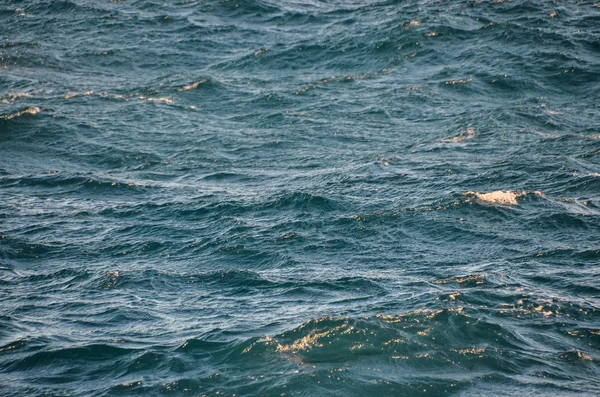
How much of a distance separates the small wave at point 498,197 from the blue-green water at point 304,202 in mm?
100

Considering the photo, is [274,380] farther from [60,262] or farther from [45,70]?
[45,70]

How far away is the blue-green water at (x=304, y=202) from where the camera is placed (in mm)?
12438

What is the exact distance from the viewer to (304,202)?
1909cm

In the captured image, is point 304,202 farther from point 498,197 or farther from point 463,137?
point 463,137

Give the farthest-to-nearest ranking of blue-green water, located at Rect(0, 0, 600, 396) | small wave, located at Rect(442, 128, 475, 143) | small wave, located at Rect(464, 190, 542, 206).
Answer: small wave, located at Rect(442, 128, 475, 143), small wave, located at Rect(464, 190, 542, 206), blue-green water, located at Rect(0, 0, 600, 396)

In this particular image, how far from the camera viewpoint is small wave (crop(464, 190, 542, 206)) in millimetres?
18136

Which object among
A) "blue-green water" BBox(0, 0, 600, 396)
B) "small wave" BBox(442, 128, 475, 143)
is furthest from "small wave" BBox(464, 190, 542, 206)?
"small wave" BBox(442, 128, 475, 143)

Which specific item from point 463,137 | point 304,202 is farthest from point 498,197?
point 304,202

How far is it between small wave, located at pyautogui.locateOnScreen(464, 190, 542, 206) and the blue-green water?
100mm

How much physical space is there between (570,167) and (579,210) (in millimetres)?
2512

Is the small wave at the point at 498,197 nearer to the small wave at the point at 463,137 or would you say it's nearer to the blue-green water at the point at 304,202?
the blue-green water at the point at 304,202

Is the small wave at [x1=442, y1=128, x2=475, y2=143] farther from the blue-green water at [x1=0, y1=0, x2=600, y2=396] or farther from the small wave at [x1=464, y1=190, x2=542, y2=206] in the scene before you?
the small wave at [x1=464, y1=190, x2=542, y2=206]

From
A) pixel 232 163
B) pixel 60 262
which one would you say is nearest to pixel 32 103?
pixel 232 163

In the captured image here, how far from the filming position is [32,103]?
26641mm
